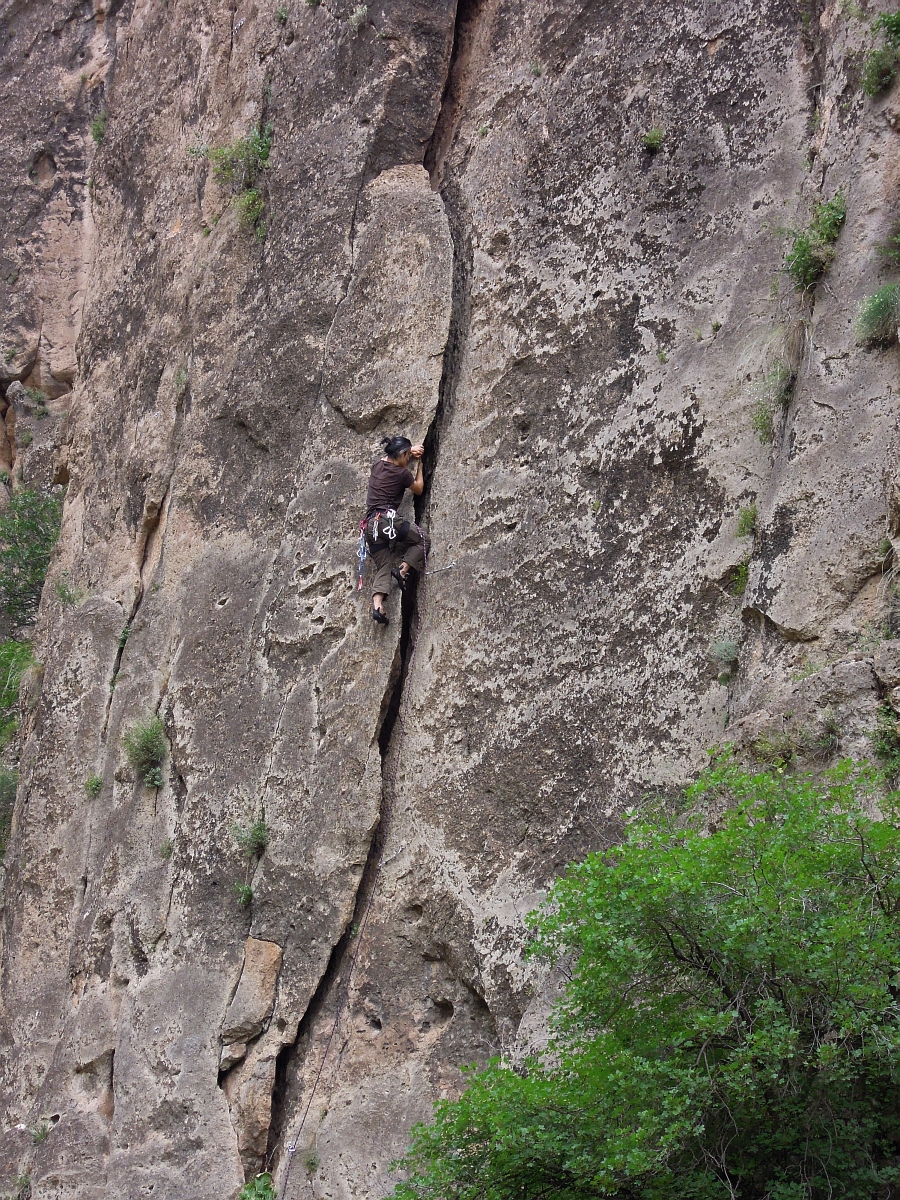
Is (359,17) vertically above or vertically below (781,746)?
above

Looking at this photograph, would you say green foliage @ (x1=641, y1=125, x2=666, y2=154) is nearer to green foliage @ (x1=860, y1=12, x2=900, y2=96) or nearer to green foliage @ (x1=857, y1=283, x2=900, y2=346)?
green foliage @ (x1=860, y1=12, x2=900, y2=96)

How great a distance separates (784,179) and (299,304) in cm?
503

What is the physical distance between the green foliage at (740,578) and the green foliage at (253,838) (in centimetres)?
444

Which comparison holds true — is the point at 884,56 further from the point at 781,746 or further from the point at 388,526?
the point at 388,526

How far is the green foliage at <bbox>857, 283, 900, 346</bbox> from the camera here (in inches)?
295

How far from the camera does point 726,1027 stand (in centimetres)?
545

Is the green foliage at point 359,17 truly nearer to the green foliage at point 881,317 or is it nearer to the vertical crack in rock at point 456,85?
the vertical crack in rock at point 456,85

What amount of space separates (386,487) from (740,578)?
3.22 m

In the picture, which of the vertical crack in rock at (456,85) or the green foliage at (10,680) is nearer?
the vertical crack in rock at (456,85)

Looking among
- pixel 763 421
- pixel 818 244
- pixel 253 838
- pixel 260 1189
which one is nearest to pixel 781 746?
pixel 763 421

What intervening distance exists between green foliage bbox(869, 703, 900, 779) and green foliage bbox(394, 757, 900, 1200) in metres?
0.40

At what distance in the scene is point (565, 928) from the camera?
20.5 ft

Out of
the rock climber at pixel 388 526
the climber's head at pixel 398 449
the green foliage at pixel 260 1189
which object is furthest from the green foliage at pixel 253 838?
the climber's head at pixel 398 449

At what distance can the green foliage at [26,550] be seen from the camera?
58.7 ft
